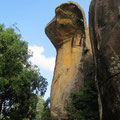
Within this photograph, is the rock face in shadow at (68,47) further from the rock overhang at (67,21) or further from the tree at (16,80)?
the tree at (16,80)

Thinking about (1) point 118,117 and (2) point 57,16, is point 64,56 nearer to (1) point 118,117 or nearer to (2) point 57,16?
(2) point 57,16

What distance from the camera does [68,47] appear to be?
13430mm

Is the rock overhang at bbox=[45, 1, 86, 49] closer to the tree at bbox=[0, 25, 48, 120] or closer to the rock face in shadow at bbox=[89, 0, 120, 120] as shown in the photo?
the tree at bbox=[0, 25, 48, 120]

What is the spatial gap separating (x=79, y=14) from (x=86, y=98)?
583cm

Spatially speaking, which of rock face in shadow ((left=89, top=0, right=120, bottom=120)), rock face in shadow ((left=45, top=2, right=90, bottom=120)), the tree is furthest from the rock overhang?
rock face in shadow ((left=89, top=0, right=120, bottom=120))

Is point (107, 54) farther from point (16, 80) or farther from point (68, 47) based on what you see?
point (16, 80)

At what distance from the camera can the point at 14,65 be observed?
53.6 ft

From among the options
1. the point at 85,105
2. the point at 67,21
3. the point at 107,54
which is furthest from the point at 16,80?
the point at 107,54

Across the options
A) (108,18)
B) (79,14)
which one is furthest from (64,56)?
(108,18)

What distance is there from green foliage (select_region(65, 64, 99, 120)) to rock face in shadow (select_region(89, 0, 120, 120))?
2739 mm

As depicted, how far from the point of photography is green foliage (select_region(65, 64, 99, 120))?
8.94 m

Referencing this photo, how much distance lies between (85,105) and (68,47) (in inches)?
195

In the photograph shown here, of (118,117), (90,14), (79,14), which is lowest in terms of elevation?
(118,117)

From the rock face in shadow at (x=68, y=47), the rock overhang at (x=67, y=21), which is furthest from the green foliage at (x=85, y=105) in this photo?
the rock overhang at (x=67, y=21)
